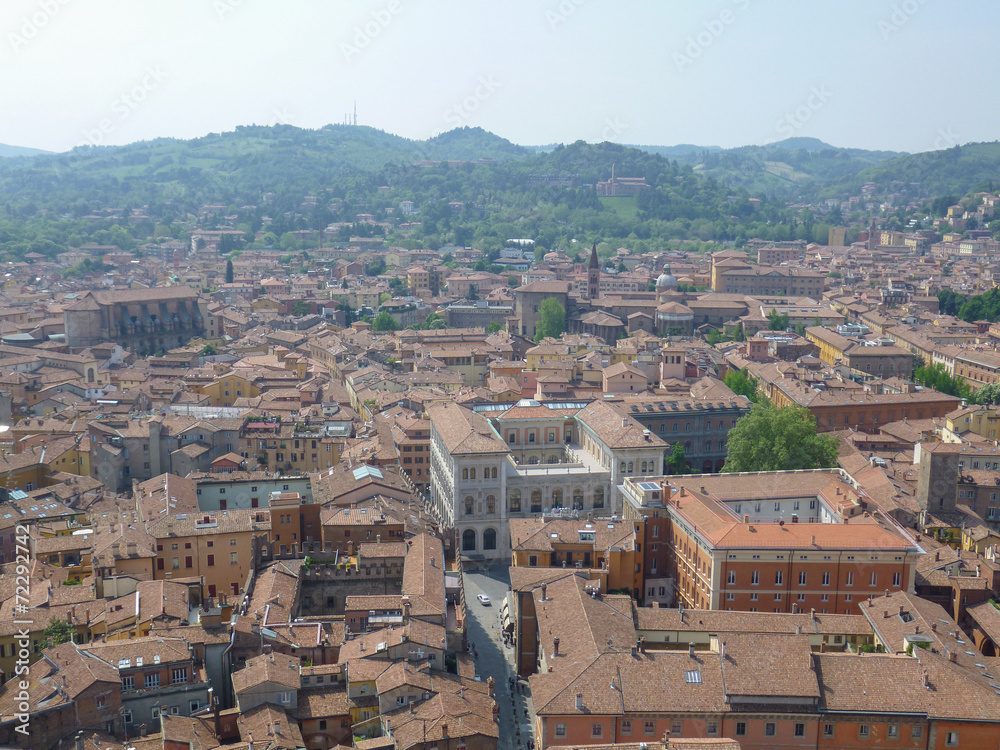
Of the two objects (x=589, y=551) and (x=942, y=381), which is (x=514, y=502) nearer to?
(x=589, y=551)

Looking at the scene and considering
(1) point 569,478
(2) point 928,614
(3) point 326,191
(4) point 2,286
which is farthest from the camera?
(3) point 326,191

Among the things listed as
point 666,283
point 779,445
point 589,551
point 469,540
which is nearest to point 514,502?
point 469,540

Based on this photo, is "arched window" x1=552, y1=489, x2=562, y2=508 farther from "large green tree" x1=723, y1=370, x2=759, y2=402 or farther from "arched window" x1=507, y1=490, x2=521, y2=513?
"large green tree" x1=723, y1=370, x2=759, y2=402

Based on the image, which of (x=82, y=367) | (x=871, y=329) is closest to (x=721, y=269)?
(x=871, y=329)

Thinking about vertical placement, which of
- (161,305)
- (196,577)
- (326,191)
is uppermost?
(326,191)

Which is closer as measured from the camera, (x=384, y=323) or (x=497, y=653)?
(x=497, y=653)

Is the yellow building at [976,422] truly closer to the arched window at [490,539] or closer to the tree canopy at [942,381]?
the tree canopy at [942,381]

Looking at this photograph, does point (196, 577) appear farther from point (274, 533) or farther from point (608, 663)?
point (608, 663)
